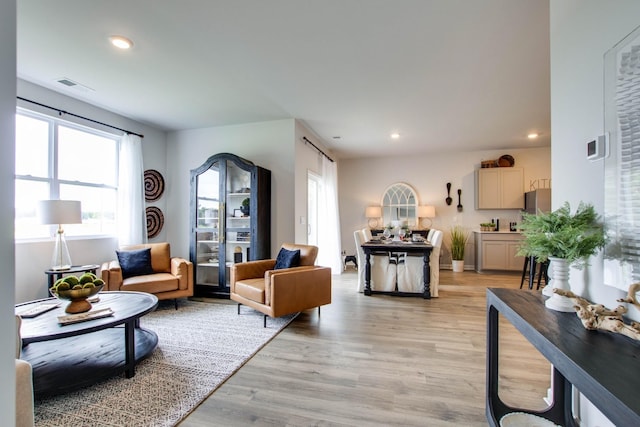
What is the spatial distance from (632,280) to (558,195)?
0.75 metres

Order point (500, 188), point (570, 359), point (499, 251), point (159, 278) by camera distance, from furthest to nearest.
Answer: point (500, 188) → point (499, 251) → point (159, 278) → point (570, 359)

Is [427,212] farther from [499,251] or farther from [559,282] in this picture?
[559,282]

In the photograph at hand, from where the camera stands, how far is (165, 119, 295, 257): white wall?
14.5ft

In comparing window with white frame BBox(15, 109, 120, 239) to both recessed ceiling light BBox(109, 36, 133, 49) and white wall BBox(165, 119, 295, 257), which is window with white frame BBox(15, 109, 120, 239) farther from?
recessed ceiling light BBox(109, 36, 133, 49)

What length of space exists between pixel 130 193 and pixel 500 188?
7067 mm

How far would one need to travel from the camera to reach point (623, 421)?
0.67 m

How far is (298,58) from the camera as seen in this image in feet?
8.89

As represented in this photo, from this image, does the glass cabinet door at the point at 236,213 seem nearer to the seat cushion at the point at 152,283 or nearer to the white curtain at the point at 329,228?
the seat cushion at the point at 152,283

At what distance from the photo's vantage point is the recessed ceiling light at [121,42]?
239cm

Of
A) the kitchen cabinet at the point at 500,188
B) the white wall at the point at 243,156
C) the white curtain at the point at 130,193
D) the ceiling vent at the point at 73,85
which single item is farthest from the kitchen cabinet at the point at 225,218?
the kitchen cabinet at the point at 500,188

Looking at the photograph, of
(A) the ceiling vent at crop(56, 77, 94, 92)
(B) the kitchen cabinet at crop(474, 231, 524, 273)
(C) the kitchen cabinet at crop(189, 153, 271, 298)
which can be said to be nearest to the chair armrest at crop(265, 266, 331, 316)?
(C) the kitchen cabinet at crop(189, 153, 271, 298)

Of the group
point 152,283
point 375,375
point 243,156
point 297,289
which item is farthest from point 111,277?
point 375,375

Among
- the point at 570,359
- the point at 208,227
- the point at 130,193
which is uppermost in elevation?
the point at 130,193

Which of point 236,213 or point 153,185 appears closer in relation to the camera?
point 236,213
